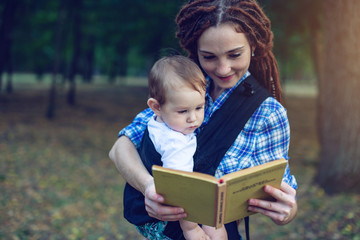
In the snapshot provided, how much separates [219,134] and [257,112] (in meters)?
0.24

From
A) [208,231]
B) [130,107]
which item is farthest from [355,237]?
[130,107]

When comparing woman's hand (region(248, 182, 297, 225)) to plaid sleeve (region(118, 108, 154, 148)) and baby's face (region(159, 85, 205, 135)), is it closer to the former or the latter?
baby's face (region(159, 85, 205, 135))

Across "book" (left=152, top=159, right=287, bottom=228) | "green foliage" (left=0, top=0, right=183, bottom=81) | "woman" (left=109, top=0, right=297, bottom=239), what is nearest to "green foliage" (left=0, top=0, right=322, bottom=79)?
"green foliage" (left=0, top=0, right=183, bottom=81)

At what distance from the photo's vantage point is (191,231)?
1836mm

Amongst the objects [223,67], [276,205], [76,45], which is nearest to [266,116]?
[223,67]

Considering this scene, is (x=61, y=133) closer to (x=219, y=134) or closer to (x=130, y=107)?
(x=130, y=107)

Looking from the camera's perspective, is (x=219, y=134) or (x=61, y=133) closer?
(x=219, y=134)

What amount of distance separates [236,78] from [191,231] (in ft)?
2.78

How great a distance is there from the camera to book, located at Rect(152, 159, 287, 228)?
61.5 inches

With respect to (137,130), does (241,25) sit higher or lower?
higher

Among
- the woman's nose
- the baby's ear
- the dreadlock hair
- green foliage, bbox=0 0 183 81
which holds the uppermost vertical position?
the dreadlock hair

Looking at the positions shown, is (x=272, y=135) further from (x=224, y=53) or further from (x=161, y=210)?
(x=161, y=210)

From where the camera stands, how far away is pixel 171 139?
1890mm

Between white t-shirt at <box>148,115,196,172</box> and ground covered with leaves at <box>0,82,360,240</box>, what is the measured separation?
4333mm
